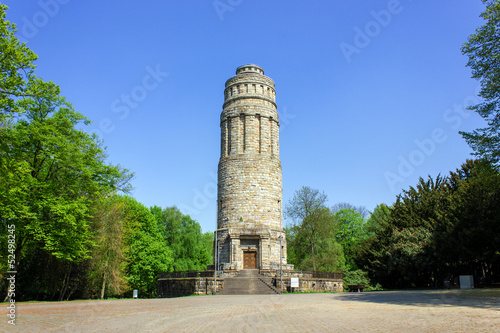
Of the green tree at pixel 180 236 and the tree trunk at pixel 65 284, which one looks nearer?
the tree trunk at pixel 65 284

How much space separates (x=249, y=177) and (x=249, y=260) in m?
6.51

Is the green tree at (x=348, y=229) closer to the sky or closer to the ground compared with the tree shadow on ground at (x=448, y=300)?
closer to the sky

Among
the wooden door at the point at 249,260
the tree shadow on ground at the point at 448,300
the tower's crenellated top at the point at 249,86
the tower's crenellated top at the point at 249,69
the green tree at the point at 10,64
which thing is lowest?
the tree shadow on ground at the point at 448,300

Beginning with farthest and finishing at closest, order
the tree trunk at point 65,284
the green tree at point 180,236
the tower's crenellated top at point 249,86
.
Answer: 1. the green tree at point 180,236
2. the tower's crenellated top at point 249,86
3. the tree trunk at point 65,284

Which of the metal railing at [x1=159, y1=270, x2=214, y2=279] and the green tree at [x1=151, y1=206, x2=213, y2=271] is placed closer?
the metal railing at [x1=159, y1=270, x2=214, y2=279]

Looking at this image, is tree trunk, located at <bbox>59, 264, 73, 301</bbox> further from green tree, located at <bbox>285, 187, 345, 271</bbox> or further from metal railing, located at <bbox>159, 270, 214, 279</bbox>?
green tree, located at <bbox>285, 187, 345, 271</bbox>

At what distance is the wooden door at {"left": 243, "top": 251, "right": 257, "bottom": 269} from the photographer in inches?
1121

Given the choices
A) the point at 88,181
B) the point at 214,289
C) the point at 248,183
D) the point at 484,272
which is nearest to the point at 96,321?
the point at 88,181

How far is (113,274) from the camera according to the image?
2938cm

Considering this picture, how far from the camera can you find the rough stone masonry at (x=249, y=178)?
28531 mm

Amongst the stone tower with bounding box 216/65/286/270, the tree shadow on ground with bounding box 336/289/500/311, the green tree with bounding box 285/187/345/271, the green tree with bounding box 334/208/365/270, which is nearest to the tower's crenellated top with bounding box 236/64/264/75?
the stone tower with bounding box 216/65/286/270

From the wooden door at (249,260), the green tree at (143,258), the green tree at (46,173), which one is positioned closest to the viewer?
the green tree at (46,173)

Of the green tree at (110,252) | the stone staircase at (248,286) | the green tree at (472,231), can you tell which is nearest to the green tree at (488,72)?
the green tree at (472,231)

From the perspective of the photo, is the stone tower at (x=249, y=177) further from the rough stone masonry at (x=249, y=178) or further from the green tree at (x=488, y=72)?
the green tree at (x=488, y=72)
